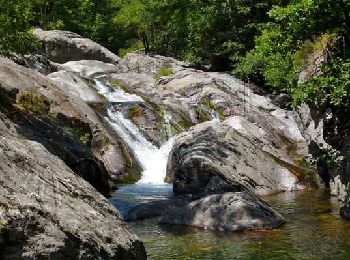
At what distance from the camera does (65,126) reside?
21312 mm

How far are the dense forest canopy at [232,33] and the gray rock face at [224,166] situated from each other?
13.0 ft

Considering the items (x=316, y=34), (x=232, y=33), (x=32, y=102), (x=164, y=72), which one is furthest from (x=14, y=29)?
(x=232, y=33)

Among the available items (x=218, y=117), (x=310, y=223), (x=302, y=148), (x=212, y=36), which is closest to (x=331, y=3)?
(x=310, y=223)

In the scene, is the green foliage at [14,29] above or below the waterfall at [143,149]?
above

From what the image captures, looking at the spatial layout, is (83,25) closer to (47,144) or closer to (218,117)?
(218,117)

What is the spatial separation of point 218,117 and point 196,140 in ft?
30.6

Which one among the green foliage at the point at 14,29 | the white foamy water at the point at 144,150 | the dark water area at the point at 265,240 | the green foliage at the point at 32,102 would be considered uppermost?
the green foliage at the point at 14,29

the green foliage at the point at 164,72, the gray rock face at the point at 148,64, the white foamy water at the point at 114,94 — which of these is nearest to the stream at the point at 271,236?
the white foamy water at the point at 114,94

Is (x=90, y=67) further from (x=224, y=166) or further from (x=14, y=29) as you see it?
(x=14, y=29)

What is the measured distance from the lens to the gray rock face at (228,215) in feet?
43.0

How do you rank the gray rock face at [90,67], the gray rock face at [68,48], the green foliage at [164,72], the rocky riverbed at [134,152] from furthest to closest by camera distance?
1. the gray rock face at [68,48]
2. the gray rock face at [90,67]
3. the green foliage at [164,72]
4. the rocky riverbed at [134,152]

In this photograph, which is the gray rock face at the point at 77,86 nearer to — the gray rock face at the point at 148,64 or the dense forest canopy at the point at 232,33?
the dense forest canopy at the point at 232,33

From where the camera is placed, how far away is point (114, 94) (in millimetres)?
34062

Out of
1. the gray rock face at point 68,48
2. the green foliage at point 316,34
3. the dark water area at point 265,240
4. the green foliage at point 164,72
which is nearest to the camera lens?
the dark water area at point 265,240
